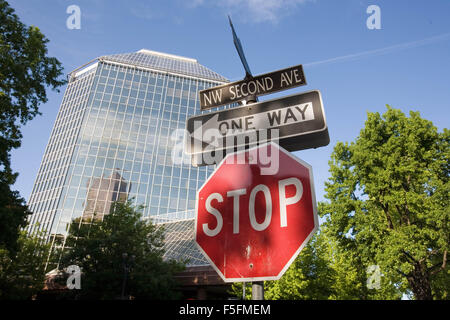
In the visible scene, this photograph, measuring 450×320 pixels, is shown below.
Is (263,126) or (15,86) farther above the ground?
(15,86)

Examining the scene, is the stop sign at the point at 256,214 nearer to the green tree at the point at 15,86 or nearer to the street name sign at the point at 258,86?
the street name sign at the point at 258,86

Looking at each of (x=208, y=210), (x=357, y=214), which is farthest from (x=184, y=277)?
(x=208, y=210)

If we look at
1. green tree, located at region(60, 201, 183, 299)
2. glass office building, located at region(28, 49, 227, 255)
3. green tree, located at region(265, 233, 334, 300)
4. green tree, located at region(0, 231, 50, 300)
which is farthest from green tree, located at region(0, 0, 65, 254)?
glass office building, located at region(28, 49, 227, 255)

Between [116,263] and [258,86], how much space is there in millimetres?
18855

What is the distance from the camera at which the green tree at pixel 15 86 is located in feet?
40.0

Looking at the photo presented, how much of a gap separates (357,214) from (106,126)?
48178mm

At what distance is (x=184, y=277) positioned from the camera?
25.8m

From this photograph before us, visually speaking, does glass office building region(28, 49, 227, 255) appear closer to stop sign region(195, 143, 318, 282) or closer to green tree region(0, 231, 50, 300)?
green tree region(0, 231, 50, 300)

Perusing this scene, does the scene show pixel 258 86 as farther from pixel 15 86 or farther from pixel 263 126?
pixel 15 86

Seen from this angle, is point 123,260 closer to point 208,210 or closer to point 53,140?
point 208,210

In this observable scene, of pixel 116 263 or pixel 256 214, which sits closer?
pixel 256 214

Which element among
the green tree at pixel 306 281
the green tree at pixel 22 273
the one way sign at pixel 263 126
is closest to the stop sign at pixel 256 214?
the one way sign at pixel 263 126

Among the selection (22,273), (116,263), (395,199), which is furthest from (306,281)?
(22,273)

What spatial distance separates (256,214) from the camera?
2.04 meters
